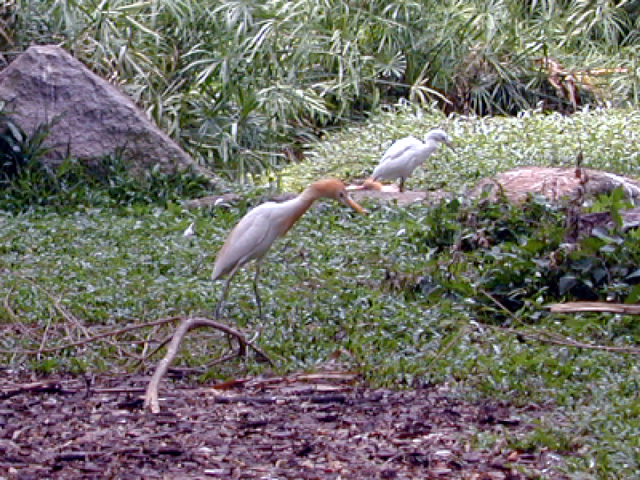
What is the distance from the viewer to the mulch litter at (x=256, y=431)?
3.12 m

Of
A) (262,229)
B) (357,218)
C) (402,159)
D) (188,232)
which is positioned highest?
(262,229)

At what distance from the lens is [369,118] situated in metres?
13.2

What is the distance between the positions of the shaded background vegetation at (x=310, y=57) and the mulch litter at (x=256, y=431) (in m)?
6.82

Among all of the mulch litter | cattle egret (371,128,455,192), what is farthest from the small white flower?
the mulch litter

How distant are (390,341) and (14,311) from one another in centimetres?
188

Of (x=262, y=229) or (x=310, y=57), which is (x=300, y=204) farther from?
(x=310, y=57)

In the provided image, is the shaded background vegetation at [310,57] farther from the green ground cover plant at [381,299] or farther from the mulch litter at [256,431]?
the mulch litter at [256,431]

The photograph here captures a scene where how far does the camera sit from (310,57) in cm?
1338

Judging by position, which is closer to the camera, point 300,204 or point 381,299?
point 381,299

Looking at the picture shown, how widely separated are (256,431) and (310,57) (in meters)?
10.3

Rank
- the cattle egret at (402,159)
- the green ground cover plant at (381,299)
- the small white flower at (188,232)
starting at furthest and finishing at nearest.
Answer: the cattle egret at (402,159), the small white flower at (188,232), the green ground cover plant at (381,299)

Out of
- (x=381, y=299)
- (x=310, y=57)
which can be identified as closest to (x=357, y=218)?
(x=381, y=299)

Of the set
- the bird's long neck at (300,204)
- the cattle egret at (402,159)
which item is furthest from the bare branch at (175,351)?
the cattle egret at (402,159)

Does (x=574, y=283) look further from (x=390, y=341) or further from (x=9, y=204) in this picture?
(x=9, y=204)
